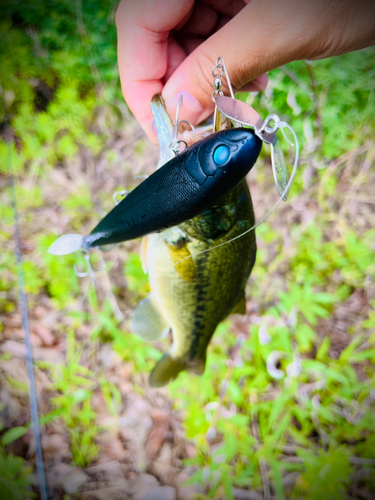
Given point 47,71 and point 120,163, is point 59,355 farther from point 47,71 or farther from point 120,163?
point 47,71

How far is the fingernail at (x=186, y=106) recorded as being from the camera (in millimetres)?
979

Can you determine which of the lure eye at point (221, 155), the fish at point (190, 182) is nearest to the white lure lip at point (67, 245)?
the fish at point (190, 182)

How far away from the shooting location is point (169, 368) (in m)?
1.43

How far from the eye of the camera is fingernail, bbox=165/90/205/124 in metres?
0.98

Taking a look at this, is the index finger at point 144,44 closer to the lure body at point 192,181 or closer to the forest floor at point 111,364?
the lure body at point 192,181

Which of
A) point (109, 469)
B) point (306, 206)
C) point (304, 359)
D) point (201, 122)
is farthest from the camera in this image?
point (306, 206)

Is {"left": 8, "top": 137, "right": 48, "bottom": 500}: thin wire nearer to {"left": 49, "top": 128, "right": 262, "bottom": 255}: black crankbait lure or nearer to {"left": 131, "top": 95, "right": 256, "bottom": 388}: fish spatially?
{"left": 131, "top": 95, "right": 256, "bottom": 388}: fish

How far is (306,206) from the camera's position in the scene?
208 cm

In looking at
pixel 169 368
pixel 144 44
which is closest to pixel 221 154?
pixel 144 44

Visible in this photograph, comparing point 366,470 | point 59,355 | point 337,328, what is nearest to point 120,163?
point 59,355

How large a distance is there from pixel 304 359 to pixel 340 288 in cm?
58

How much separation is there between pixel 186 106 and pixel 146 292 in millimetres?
1274

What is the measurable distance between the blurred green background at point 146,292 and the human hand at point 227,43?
0.92 m

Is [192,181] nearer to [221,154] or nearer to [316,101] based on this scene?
[221,154]
